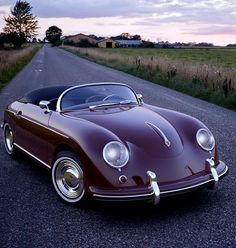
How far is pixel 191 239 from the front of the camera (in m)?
3.79

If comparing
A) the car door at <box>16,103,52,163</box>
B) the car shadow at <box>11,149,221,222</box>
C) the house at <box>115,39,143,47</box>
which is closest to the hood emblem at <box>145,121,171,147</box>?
the car shadow at <box>11,149,221,222</box>

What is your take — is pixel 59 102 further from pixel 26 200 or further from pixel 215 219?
pixel 215 219

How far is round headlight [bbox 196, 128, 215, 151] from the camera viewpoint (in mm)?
4680

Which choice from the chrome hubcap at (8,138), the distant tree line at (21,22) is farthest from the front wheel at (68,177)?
the distant tree line at (21,22)

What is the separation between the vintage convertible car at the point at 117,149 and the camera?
4.15 meters

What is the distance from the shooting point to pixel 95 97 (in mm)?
5586

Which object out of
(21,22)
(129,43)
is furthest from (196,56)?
(129,43)

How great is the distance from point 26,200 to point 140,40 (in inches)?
6027

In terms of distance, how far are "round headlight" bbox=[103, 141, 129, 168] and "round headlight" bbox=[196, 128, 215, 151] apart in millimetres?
928

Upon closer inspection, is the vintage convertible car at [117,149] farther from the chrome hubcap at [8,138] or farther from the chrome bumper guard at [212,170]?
the chrome hubcap at [8,138]

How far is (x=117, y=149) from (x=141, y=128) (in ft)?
1.52

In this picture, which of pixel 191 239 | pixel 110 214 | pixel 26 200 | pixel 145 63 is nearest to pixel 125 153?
pixel 110 214

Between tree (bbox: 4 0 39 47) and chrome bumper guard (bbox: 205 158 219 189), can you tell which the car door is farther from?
tree (bbox: 4 0 39 47)

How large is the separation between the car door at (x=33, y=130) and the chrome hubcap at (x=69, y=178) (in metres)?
0.47
